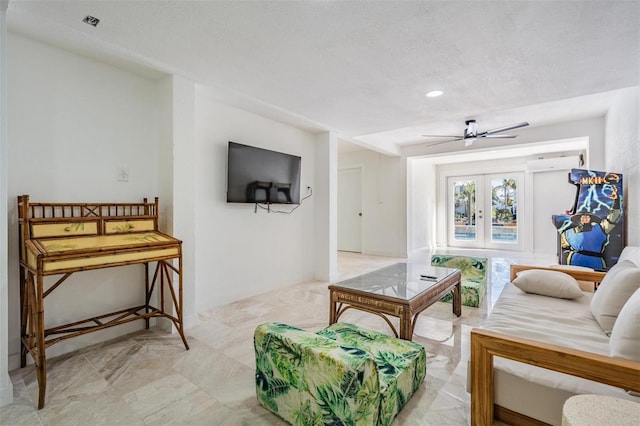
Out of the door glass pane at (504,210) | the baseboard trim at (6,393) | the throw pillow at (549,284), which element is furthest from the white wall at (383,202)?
the baseboard trim at (6,393)

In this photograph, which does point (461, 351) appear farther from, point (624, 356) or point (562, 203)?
point (562, 203)

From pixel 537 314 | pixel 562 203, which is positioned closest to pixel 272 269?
pixel 537 314

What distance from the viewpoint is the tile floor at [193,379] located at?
159 centimetres

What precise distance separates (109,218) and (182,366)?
123 centimetres

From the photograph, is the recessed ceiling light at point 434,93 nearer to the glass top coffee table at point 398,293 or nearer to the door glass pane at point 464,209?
the glass top coffee table at point 398,293

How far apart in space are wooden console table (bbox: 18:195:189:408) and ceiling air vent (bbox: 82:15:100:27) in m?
1.18

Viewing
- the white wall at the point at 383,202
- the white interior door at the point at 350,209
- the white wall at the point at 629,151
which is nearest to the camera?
the white wall at the point at 629,151

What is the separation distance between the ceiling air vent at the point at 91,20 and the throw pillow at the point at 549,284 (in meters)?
3.45

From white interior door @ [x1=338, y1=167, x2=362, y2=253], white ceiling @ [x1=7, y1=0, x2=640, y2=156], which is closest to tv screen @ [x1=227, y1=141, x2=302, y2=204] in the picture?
white ceiling @ [x1=7, y1=0, x2=640, y2=156]

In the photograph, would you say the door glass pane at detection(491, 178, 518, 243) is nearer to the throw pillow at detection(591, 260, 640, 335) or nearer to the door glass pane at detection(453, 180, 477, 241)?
the door glass pane at detection(453, 180, 477, 241)

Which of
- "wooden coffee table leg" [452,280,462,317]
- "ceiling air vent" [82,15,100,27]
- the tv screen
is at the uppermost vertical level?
"ceiling air vent" [82,15,100,27]

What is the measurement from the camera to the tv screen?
3.38m

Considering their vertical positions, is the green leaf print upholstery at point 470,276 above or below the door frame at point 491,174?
below

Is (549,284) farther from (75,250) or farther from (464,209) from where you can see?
(464,209)
